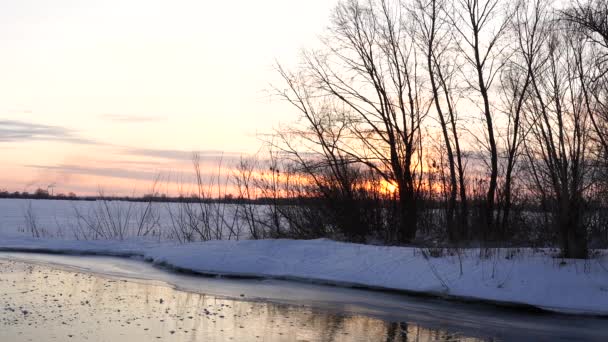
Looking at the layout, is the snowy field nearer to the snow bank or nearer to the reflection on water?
the snow bank

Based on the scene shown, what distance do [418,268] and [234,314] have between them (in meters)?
5.78

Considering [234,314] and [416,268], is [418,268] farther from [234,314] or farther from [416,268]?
[234,314]

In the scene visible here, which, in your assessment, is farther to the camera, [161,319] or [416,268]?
[416,268]

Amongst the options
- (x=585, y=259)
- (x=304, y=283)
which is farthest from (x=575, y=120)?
(x=304, y=283)

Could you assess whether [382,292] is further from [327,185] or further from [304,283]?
[327,185]

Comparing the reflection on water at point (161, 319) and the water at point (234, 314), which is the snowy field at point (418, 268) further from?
the reflection on water at point (161, 319)

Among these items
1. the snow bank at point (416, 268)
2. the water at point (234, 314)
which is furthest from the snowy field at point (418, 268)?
the water at point (234, 314)

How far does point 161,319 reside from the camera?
31.4 ft

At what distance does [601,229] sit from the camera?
17.6 meters

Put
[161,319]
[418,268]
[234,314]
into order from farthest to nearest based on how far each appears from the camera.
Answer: [418,268] → [234,314] → [161,319]

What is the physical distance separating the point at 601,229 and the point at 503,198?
16.8ft

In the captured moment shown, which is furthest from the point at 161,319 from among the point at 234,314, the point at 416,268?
the point at 416,268

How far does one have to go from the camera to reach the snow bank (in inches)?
502

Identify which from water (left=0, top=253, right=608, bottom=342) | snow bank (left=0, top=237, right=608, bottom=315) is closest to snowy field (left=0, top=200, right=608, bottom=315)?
snow bank (left=0, top=237, right=608, bottom=315)
